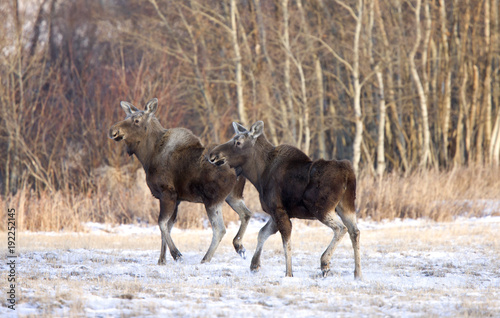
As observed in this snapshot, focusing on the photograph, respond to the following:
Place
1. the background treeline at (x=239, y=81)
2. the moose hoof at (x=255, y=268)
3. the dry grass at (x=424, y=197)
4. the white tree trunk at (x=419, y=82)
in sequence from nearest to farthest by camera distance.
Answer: the moose hoof at (x=255, y=268) → the dry grass at (x=424, y=197) → the background treeline at (x=239, y=81) → the white tree trunk at (x=419, y=82)

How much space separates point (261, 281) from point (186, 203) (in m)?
10.1

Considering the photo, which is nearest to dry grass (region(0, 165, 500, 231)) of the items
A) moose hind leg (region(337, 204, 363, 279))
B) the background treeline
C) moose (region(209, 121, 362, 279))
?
the background treeline

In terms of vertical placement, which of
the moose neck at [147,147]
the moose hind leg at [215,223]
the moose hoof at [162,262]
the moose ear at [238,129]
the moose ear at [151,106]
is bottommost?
the moose hoof at [162,262]

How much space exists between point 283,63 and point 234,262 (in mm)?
15653

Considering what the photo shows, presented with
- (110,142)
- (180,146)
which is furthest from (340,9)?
(180,146)

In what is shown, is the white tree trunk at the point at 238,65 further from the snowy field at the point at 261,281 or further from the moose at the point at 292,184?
the moose at the point at 292,184

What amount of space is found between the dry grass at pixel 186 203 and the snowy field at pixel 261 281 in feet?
11.2

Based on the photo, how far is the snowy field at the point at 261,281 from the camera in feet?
21.2

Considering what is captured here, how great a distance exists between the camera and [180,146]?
10195mm

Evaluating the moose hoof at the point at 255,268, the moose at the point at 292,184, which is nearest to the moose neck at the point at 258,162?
the moose at the point at 292,184

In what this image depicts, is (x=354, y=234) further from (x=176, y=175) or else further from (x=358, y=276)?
(x=176, y=175)

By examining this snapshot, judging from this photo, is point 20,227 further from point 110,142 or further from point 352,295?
point 352,295

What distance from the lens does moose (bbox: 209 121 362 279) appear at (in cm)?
822

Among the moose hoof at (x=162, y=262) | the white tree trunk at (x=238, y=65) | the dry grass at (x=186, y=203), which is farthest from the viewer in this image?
the white tree trunk at (x=238, y=65)
